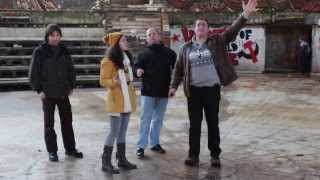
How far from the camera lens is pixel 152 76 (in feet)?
27.2

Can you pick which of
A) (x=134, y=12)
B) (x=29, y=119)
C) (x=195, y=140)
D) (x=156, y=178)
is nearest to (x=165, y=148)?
(x=195, y=140)

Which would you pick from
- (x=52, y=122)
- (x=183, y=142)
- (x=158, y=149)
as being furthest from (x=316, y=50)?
(x=52, y=122)

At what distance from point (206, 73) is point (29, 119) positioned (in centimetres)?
540

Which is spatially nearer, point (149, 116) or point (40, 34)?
point (149, 116)

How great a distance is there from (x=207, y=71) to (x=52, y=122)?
2.28m

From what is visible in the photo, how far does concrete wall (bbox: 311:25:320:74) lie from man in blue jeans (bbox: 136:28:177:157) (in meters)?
16.2

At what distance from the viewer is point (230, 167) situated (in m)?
7.74

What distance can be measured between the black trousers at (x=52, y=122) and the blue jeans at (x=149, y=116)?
3.28 feet

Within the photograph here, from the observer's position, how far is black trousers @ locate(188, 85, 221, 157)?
25.0 feet

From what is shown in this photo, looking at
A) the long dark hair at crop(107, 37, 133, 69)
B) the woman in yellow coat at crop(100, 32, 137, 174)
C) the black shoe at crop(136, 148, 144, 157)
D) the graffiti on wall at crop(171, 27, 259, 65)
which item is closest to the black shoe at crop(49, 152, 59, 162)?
the woman in yellow coat at crop(100, 32, 137, 174)

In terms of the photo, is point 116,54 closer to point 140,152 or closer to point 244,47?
point 140,152

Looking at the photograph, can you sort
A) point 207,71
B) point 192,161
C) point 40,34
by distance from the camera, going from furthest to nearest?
point 40,34, point 192,161, point 207,71

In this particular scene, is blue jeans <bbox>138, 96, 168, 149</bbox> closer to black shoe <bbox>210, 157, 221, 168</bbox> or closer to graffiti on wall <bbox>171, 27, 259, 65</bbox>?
black shoe <bbox>210, 157, 221, 168</bbox>

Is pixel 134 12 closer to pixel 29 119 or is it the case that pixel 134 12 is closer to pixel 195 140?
pixel 29 119
